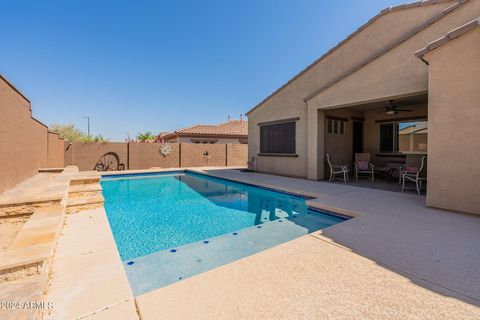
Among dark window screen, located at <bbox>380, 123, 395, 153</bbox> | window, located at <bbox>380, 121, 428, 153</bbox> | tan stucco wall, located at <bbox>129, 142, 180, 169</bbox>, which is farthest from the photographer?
tan stucco wall, located at <bbox>129, 142, 180, 169</bbox>

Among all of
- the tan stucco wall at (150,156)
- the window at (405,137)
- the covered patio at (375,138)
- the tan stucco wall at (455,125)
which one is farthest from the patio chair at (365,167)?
the tan stucco wall at (150,156)

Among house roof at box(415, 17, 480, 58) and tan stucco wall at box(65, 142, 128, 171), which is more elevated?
house roof at box(415, 17, 480, 58)

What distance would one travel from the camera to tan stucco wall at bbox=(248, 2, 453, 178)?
25.8ft

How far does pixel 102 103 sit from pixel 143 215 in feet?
96.4

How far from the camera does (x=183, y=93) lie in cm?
2725

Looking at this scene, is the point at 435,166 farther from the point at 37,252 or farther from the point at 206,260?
the point at 37,252

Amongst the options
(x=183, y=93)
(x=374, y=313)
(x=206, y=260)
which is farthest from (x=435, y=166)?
(x=183, y=93)

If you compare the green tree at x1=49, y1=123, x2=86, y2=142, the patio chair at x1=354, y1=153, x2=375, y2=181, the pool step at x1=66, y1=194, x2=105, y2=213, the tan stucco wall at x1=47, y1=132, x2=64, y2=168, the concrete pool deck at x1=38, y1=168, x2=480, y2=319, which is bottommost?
the concrete pool deck at x1=38, y1=168, x2=480, y2=319

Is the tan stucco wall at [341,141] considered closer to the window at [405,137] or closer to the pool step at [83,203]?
the window at [405,137]

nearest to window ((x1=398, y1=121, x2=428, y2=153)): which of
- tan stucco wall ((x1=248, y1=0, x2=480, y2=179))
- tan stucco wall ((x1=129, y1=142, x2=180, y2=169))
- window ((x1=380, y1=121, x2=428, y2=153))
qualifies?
window ((x1=380, y1=121, x2=428, y2=153))

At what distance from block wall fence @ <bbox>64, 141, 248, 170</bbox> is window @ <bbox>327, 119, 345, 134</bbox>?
10.9m

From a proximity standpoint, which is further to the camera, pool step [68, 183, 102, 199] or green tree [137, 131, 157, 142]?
green tree [137, 131, 157, 142]

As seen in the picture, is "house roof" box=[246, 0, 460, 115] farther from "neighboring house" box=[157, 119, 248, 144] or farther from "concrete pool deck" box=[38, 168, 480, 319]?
"neighboring house" box=[157, 119, 248, 144]

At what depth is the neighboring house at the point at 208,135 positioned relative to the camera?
22578 millimetres
